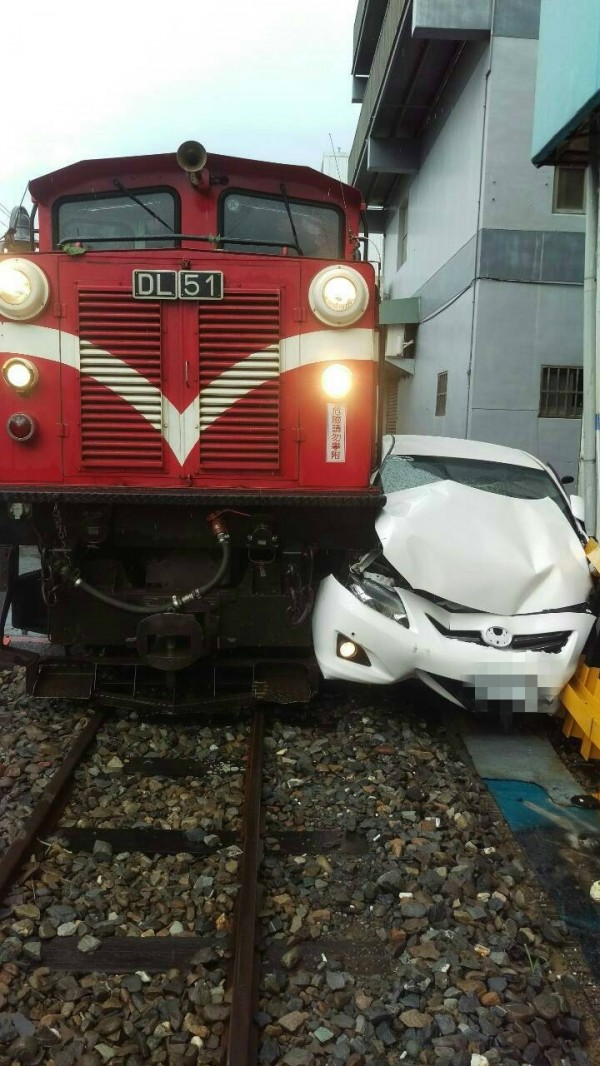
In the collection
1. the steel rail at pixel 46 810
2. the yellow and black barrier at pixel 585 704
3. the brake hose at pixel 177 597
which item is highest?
the brake hose at pixel 177 597

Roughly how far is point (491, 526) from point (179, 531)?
1.75 metres

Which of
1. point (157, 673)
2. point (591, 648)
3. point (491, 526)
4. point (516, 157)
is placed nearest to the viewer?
point (591, 648)

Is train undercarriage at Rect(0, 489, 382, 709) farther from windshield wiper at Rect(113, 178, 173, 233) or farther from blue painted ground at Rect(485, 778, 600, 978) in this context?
windshield wiper at Rect(113, 178, 173, 233)

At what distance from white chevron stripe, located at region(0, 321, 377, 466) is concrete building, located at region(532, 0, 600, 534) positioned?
10.4 ft

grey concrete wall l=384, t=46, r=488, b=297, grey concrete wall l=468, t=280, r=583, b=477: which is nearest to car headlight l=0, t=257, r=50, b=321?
grey concrete wall l=468, t=280, r=583, b=477

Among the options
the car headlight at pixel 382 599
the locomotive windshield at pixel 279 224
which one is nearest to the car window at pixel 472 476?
the car headlight at pixel 382 599

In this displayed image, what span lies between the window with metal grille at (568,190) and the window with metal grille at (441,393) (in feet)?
9.77

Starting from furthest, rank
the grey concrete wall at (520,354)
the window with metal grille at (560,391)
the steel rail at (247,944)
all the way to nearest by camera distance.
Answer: the window with metal grille at (560,391), the grey concrete wall at (520,354), the steel rail at (247,944)

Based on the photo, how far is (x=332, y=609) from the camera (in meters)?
4.34

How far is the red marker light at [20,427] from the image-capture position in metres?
4.26

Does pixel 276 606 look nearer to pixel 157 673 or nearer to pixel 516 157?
pixel 157 673

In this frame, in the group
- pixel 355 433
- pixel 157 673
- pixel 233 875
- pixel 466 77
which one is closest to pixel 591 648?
pixel 355 433

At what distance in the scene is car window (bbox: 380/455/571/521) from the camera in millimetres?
4871

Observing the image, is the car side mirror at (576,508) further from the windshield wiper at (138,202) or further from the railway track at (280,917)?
the windshield wiper at (138,202)
